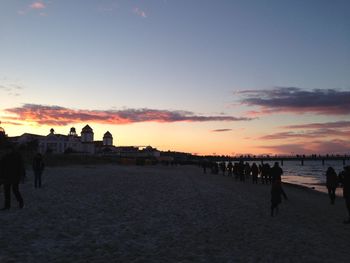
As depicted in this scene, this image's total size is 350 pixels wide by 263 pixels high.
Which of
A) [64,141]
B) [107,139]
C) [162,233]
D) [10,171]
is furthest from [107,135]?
[162,233]

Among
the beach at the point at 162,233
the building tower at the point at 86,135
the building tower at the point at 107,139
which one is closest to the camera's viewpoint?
the beach at the point at 162,233

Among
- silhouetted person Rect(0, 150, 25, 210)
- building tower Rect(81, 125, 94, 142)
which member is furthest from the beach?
building tower Rect(81, 125, 94, 142)

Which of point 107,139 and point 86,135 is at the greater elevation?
point 86,135

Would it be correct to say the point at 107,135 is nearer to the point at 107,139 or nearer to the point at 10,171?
the point at 107,139

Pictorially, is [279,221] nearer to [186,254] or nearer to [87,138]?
[186,254]

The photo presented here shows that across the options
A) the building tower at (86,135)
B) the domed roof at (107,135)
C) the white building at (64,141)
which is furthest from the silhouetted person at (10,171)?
the domed roof at (107,135)

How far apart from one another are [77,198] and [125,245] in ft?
30.2

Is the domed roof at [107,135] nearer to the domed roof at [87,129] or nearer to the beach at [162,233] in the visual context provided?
the domed roof at [87,129]

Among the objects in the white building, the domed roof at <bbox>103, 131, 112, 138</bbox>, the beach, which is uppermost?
the domed roof at <bbox>103, 131, 112, 138</bbox>

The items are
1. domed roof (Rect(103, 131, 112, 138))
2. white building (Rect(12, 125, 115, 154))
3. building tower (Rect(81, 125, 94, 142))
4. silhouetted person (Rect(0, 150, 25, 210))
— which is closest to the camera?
silhouetted person (Rect(0, 150, 25, 210))

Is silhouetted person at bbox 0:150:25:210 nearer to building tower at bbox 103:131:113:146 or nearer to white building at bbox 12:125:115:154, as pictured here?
white building at bbox 12:125:115:154

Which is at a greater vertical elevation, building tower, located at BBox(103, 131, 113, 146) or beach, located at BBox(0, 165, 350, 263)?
building tower, located at BBox(103, 131, 113, 146)

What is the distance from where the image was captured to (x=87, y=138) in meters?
168

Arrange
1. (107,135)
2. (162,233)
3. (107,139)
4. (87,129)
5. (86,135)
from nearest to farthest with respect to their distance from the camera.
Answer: (162,233) → (86,135) → (87,129) → (107,139) → (107,135)
